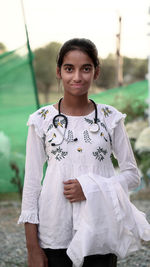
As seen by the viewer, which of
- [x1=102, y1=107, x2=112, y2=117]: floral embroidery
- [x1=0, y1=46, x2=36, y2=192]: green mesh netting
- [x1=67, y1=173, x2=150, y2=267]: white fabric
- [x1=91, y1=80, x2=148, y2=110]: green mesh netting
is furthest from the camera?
[x1=91, y1=80, x2=148, y2=110]: green mesh netting

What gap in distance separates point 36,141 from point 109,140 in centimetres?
33

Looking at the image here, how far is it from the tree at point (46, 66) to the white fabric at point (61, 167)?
99.2 feet

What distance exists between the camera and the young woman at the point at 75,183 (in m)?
1.77

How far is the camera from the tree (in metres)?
32.5

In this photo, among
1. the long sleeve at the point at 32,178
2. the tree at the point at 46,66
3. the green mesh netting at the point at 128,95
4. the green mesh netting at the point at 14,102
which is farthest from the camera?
the tree at the point at 46,66

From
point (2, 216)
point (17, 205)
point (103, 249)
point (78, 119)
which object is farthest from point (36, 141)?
point (17, 205)

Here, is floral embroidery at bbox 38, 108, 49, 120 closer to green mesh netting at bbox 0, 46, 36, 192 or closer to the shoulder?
the shoulder

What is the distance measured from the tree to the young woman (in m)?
30.2

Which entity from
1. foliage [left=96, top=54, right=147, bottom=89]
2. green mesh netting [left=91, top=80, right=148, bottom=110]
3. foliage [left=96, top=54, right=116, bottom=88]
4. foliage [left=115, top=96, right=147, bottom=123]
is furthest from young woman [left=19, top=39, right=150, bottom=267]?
foliage [left=96, top=54, right=116, bottom=88]

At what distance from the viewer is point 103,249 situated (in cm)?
177

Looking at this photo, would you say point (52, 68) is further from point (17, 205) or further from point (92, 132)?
point (92, 132)

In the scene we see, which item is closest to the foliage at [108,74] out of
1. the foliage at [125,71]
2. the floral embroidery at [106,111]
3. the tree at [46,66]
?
the foliage at [125,71]

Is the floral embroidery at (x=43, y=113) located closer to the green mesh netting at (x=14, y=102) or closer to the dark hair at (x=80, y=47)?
the dark hair at (x=80, y=47)

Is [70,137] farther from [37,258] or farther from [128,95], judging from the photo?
[128,95]
